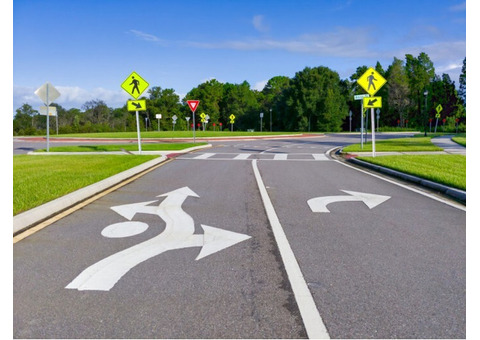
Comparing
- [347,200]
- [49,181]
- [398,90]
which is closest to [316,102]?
[398,90]

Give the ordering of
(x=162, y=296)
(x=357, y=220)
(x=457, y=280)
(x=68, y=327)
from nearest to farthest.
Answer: (x=68, y=327) → (x=162, y=296) → (x=457, y=280) → (x=357, y=220)

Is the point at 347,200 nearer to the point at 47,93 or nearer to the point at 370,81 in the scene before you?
the point at 370,81

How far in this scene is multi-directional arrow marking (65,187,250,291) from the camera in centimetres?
397

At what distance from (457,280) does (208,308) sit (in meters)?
2.54

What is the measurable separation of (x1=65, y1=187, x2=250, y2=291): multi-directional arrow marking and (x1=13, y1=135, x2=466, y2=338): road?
19 millimetres

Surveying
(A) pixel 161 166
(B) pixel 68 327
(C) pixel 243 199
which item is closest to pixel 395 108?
(A) pixel 161 166

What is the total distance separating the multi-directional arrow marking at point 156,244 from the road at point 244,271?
2 centimetres

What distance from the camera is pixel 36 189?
8219 mm

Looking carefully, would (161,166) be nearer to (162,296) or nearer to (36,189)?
(36,189)

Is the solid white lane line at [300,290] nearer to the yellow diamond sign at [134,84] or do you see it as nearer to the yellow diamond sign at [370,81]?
the yellow diamond sign at [370,81]

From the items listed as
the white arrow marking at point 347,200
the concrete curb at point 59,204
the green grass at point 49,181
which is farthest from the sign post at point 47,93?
the white arrow marking at point 347,200

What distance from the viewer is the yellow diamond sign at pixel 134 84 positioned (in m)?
17.7

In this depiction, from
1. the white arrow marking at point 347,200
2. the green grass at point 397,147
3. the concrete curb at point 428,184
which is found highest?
the green grass at point 397,147

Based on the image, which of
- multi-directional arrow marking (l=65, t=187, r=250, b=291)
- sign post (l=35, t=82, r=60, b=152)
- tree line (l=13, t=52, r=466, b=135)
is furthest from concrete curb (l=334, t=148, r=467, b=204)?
tree line (l=13, t=52, r=466, b=135)
